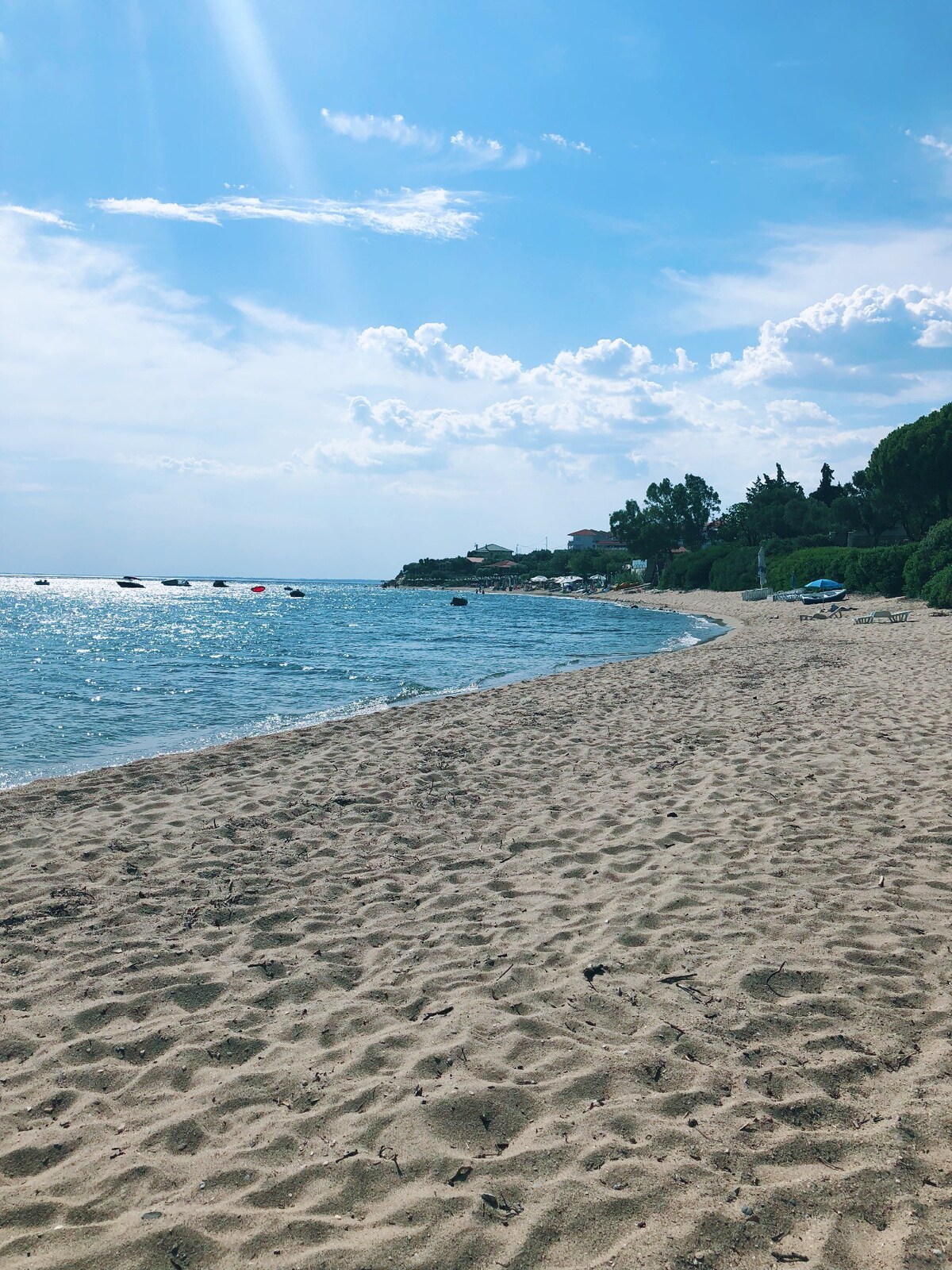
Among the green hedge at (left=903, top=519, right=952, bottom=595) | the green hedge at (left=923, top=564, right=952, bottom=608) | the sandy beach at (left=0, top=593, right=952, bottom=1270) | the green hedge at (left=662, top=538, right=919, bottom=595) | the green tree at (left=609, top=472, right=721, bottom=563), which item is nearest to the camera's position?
the sandy beach at (left=0, top=593, right=952, bottom=1270)

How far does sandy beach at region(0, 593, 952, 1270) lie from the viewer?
2830 millimetres

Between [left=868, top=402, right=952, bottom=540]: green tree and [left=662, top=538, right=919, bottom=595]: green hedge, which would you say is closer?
[left=662, top=538, right=919, bottom=595]: green hedge

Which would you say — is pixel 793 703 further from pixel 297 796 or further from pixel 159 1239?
pixel 159 1239

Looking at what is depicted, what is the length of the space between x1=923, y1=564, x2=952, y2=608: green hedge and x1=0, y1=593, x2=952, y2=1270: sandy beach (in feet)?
101

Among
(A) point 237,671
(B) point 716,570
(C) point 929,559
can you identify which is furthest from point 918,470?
(A) point 237,671

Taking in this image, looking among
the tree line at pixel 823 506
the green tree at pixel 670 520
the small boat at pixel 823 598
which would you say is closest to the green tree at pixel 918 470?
the tree line at pixel 823 506

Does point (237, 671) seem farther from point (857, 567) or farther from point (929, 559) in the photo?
point (857, 567)

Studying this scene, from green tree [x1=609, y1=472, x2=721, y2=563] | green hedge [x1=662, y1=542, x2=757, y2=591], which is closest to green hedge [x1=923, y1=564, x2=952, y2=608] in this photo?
green hedge [x1=662, y1=542, x2=757, y2=591]

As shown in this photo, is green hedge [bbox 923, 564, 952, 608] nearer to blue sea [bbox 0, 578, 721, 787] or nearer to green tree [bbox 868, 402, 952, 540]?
blue sea [bbox 0, 578, 721, 787]

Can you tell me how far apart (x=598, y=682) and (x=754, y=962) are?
1374 centimetres

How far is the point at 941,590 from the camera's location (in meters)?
34.9

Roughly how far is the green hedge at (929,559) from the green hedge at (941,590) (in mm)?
966

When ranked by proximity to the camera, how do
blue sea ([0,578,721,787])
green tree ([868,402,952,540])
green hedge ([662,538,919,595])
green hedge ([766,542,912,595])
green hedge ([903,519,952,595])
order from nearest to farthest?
blue sea ([0,578,721,787]) → green hedge ([903,519,952,595]) → green hedge ([766,542,912,595]) → green hedge ([662,538,919,595]) → green tree ([868,402,952,540])

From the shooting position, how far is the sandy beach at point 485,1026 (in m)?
2.83
